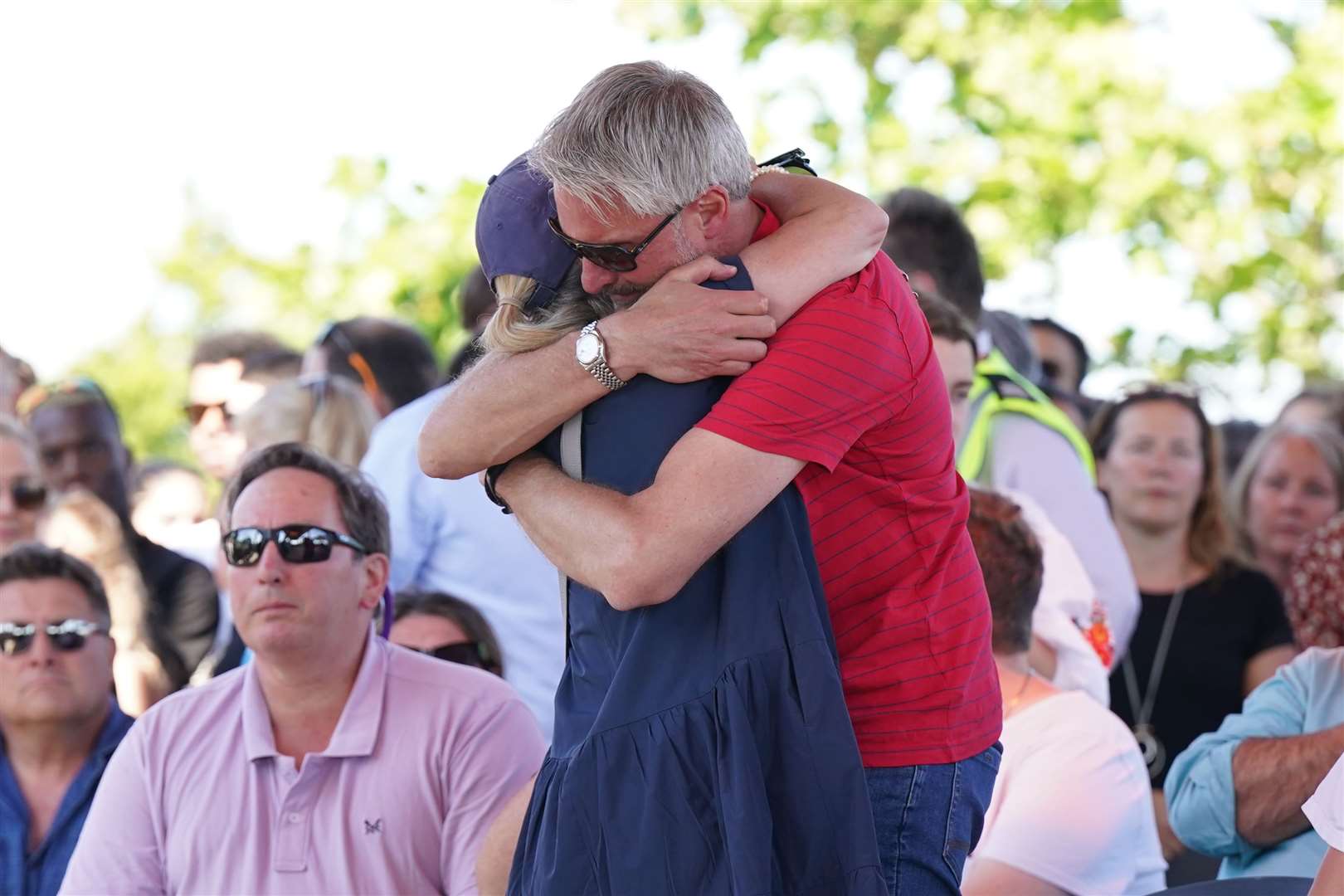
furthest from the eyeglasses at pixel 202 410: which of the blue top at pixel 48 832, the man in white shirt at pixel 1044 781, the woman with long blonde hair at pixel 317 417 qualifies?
the man in white shirt at pixel 1044 781

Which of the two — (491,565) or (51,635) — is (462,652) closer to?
(491,565)

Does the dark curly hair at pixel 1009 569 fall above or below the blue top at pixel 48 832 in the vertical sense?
above

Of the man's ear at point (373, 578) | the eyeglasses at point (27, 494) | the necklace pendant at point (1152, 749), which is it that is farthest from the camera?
the eyeglasses at point (27, 494)

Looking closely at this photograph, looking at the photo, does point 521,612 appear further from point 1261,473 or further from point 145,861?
point 1261,473

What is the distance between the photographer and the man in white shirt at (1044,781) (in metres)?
3.22

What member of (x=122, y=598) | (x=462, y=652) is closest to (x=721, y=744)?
(x=462, y=652)

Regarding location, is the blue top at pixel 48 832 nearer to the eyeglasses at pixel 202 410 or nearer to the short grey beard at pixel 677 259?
the short grey beard at pixel 677 259

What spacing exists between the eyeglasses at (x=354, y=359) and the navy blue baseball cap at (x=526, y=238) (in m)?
3.75

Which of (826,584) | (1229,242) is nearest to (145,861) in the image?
(826,584)

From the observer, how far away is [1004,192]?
10.0 meters

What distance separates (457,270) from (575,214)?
8558mm

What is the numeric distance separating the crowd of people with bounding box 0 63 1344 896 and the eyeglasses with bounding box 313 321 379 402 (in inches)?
0.6

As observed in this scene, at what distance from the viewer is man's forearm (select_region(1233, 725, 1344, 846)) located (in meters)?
3.02

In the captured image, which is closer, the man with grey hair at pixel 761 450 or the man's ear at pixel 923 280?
the man with grey hair at pixel 761 450
